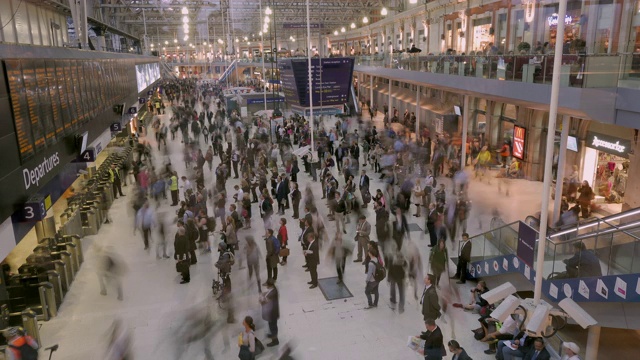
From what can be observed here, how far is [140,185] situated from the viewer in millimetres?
16828

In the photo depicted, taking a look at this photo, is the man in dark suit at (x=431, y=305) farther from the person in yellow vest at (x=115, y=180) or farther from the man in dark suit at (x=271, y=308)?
the person in yellow vest at (x=115, y=180)

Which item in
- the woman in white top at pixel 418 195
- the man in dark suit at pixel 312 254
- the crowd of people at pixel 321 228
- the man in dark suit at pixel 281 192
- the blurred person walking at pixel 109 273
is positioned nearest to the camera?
the crowd of people at pixel 321 228

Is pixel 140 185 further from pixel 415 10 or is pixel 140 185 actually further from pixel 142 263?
pixel 415 10

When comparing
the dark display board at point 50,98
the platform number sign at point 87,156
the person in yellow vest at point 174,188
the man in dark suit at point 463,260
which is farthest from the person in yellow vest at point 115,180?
the man in dark suit at point 463,260

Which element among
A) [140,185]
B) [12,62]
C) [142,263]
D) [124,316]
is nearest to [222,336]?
[124,316]

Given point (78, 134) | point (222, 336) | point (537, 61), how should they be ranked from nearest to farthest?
point (222, 336), point (78, 134), point (537, 61)

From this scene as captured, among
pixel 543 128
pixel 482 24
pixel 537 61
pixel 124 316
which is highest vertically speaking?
pixel 482 24

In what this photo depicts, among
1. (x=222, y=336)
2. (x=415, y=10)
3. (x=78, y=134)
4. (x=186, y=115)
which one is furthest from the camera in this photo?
(x=415, y=10)

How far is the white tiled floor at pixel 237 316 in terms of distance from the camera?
877 centimetres

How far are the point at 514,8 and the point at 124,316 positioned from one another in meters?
22.1

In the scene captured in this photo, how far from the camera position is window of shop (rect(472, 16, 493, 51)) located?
27188mm

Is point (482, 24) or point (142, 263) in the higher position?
point (482, 24)

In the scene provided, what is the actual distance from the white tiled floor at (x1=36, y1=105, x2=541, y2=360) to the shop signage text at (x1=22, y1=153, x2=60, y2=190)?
2.91 m

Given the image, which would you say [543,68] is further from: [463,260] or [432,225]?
[463,260]
